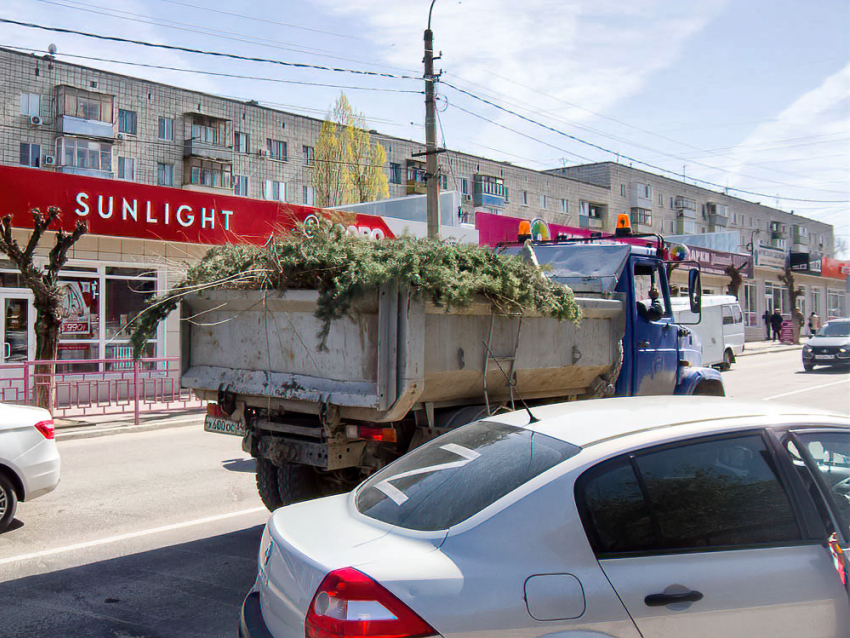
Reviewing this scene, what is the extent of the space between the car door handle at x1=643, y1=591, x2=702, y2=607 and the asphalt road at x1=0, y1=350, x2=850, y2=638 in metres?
2.65

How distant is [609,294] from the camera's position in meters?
6.80

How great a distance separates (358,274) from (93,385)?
9.80 m

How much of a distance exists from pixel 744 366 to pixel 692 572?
24.7 meters

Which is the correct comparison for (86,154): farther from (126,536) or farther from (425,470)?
(425,470)

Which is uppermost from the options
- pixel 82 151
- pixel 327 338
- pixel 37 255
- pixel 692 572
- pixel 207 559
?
pixel 82 151

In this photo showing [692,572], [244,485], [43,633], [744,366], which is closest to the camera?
[692,572]

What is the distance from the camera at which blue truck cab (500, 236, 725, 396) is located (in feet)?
22.4

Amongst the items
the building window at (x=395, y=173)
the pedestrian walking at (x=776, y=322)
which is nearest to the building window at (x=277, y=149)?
the building window at (x=395, y=173)

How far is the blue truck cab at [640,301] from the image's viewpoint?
6.83 m

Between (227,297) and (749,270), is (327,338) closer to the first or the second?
(227,297)

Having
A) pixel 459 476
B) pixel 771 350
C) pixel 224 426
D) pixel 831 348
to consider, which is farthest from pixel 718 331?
pixel 459 476

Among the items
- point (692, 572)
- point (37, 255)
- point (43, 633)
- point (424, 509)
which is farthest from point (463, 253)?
point (37, 255)

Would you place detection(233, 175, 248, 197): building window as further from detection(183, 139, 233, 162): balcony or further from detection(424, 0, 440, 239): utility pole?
detection(424, 0, 440, 239): utility pole

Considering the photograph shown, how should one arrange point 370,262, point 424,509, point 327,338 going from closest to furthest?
1. point 424,509
2. point 370,262
3. point 327,338
